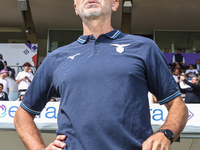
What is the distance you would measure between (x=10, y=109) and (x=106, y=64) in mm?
4833

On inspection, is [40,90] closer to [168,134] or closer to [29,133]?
[29,133]

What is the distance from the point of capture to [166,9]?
47.4 feet

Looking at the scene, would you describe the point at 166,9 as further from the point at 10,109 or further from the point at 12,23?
the point at 10,109

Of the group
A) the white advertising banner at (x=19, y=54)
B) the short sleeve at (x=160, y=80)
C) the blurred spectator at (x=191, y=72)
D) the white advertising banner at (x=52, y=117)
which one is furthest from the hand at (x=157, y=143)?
the white advertising banner at (x=19, y=54)

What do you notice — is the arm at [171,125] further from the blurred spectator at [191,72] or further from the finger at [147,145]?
the blurred spectator at [191,72]

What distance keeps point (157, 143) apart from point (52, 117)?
463cm

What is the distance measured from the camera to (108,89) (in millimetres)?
1164

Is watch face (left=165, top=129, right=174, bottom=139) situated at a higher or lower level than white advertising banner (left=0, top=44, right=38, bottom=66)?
higher

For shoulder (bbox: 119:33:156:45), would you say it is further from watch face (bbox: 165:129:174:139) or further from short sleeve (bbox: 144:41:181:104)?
watch face (bbox: 165:129:174:139)

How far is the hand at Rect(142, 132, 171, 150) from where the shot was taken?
40.5 inches

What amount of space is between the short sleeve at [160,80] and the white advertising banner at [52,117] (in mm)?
3944

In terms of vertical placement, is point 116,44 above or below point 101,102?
above

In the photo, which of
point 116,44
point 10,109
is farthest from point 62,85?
point 10,109

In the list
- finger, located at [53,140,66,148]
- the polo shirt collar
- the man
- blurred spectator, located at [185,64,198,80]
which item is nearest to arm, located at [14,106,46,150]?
finger, located at [53,140,66,148]
